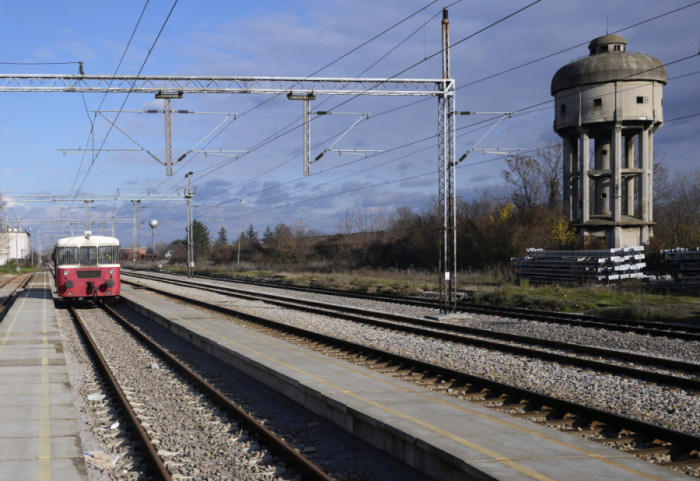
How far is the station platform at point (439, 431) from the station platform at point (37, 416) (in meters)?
3.01

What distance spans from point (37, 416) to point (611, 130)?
41.7 metres

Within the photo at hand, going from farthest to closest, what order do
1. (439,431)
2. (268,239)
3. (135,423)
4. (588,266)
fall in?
1. (268,239)
2. (588,266)
3. (135,423)
4. (439,431)

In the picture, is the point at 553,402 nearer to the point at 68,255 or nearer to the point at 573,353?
the point at 573,353

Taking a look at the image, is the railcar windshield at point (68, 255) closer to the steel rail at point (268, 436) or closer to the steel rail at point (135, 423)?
the steel rail at point (135, 423)

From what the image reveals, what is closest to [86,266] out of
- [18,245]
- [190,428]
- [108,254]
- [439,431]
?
[108,254]

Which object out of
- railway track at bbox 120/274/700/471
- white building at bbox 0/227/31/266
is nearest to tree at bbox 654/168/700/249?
railway track at bbox 120/274/700/471

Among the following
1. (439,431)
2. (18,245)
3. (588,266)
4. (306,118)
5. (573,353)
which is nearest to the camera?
(439,431)

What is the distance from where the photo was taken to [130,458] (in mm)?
7613

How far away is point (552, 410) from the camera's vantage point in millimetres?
8797

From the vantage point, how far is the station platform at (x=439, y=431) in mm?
5773

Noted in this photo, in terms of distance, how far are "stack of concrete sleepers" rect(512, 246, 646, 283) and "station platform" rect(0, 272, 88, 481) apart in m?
25.1

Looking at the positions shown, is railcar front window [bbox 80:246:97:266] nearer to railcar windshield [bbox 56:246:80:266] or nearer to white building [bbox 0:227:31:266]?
railcar windshield [bbox 56:246:80:266]

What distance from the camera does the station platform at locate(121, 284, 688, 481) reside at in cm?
577

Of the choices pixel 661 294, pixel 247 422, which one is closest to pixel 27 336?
pixel 247 422
